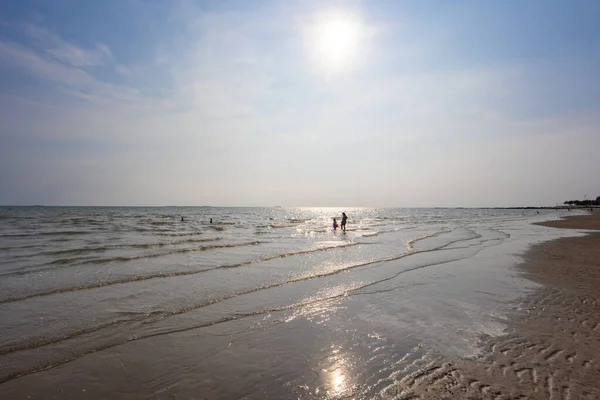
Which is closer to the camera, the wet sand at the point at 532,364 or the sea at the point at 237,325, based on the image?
the wet sand at the point at 532,364

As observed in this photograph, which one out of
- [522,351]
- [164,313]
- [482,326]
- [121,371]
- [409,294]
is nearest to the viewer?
[121,371]

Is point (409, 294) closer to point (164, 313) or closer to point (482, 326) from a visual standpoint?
point (482, 326)

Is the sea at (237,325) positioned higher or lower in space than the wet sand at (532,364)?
lower

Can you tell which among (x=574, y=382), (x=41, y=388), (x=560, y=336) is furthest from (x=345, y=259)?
(x=41, y=388)

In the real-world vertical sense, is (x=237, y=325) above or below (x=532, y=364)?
below

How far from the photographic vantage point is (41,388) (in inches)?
193

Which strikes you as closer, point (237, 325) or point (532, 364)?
point (532, 364)

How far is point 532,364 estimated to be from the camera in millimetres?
5340

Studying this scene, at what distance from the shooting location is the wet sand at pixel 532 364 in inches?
178

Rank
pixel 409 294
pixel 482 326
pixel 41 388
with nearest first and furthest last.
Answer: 1. pixel 41 388
2. pixel 482 326
3. pixel 409 294

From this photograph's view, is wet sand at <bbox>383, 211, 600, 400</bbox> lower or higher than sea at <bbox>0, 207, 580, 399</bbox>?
higher

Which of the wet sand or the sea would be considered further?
the sea

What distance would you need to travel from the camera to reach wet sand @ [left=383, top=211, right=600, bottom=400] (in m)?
4.53

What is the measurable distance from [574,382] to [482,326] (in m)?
2.49
